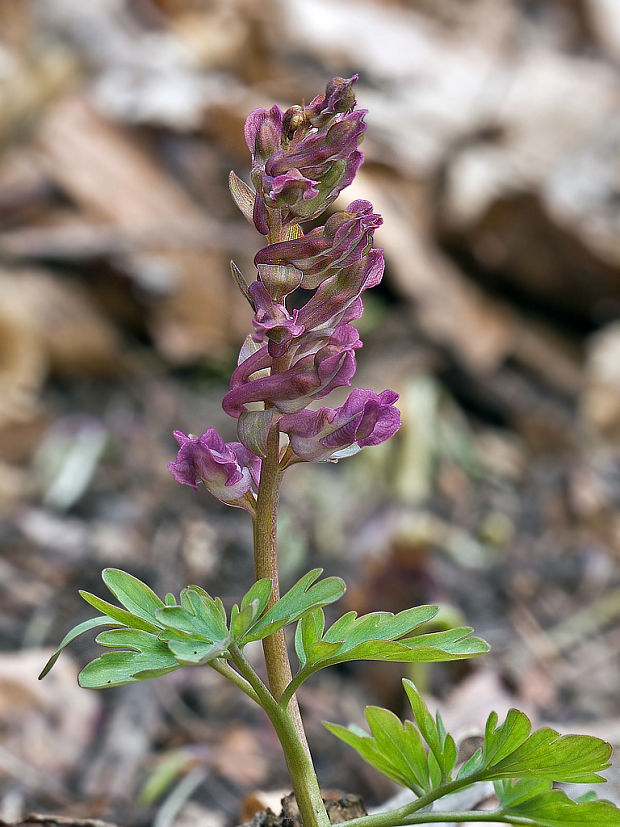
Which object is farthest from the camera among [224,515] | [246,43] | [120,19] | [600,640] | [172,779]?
[120,19]

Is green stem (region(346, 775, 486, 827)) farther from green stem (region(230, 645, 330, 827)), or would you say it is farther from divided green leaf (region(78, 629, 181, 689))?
divided green leaf (region(78, 629, 181, 689))

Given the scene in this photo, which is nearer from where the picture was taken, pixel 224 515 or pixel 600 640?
pixel 600 640

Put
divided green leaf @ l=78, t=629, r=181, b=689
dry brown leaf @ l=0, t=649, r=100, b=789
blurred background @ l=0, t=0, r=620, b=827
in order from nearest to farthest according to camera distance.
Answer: divided green leaf @ l=78, t=629, r=181, b=689 < dry brown leaf @ l=0, t=649, r=100, b=789 < blurred background @ l=0, t=0, r=620, b=827

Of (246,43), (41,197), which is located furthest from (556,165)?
(41,197)

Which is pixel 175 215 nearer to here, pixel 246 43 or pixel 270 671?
pixel 246 43

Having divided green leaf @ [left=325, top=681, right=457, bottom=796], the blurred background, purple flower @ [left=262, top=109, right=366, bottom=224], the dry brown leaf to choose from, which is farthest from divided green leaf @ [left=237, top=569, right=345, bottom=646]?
the dry brown leaf

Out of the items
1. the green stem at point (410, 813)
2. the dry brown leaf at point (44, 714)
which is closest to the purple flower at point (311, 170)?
the green stem at point (410, 813)

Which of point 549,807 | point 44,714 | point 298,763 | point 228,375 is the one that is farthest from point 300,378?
point 228,375

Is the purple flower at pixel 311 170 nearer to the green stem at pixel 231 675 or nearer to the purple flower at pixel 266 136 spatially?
the purple flower at pixel 266 136
